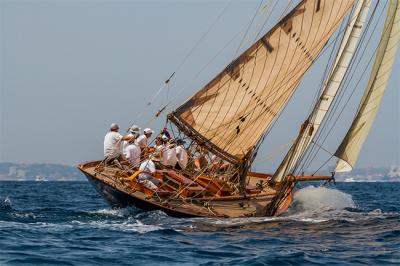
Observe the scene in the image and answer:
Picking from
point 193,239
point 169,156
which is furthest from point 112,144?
point 193,239

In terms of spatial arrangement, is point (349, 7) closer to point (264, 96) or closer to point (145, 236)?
point (264, 96)

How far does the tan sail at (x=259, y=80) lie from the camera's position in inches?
1147

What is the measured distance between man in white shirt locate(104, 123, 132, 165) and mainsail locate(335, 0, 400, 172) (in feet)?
25.1

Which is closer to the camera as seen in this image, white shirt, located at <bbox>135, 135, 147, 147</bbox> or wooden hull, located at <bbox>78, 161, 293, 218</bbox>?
wooden hull, located at <bbox>78, 161, 293, 218</bbox>

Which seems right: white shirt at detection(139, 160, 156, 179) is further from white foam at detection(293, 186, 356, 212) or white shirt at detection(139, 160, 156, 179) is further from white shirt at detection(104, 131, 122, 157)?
white foam at detection(293, 186, 356, 212)

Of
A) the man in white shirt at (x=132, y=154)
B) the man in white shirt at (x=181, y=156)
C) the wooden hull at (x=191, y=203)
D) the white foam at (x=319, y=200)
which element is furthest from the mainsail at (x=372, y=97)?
the man in white shirt at (x=132, y=154)

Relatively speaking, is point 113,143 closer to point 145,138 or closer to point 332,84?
point 145,138

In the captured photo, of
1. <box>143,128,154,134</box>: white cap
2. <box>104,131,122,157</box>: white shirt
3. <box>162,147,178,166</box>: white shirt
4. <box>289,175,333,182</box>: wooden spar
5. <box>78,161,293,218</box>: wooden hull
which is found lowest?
<box>78,161,293,218</box>: wooden hull

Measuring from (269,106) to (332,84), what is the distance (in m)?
2.36

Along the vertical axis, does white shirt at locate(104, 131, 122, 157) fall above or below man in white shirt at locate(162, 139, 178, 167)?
above

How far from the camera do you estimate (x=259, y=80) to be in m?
29.6

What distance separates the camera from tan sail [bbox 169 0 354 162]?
2912cm

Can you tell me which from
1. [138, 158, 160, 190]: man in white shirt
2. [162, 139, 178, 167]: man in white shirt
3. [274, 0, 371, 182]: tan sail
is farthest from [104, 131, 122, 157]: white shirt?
[274, 0, 371, 182]: tan sail

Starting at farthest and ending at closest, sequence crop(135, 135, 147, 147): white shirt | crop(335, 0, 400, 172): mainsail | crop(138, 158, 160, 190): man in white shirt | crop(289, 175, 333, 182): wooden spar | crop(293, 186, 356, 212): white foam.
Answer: crop(293, 186, 356, 212): white foam < crop(135, 135, 147, 147): white shirt < crop(289, 175, 333, 182): wooden spar < crop(335, 0, 400, 172): mainsail < crop(138, 158, 160, 190): man in white shirt
